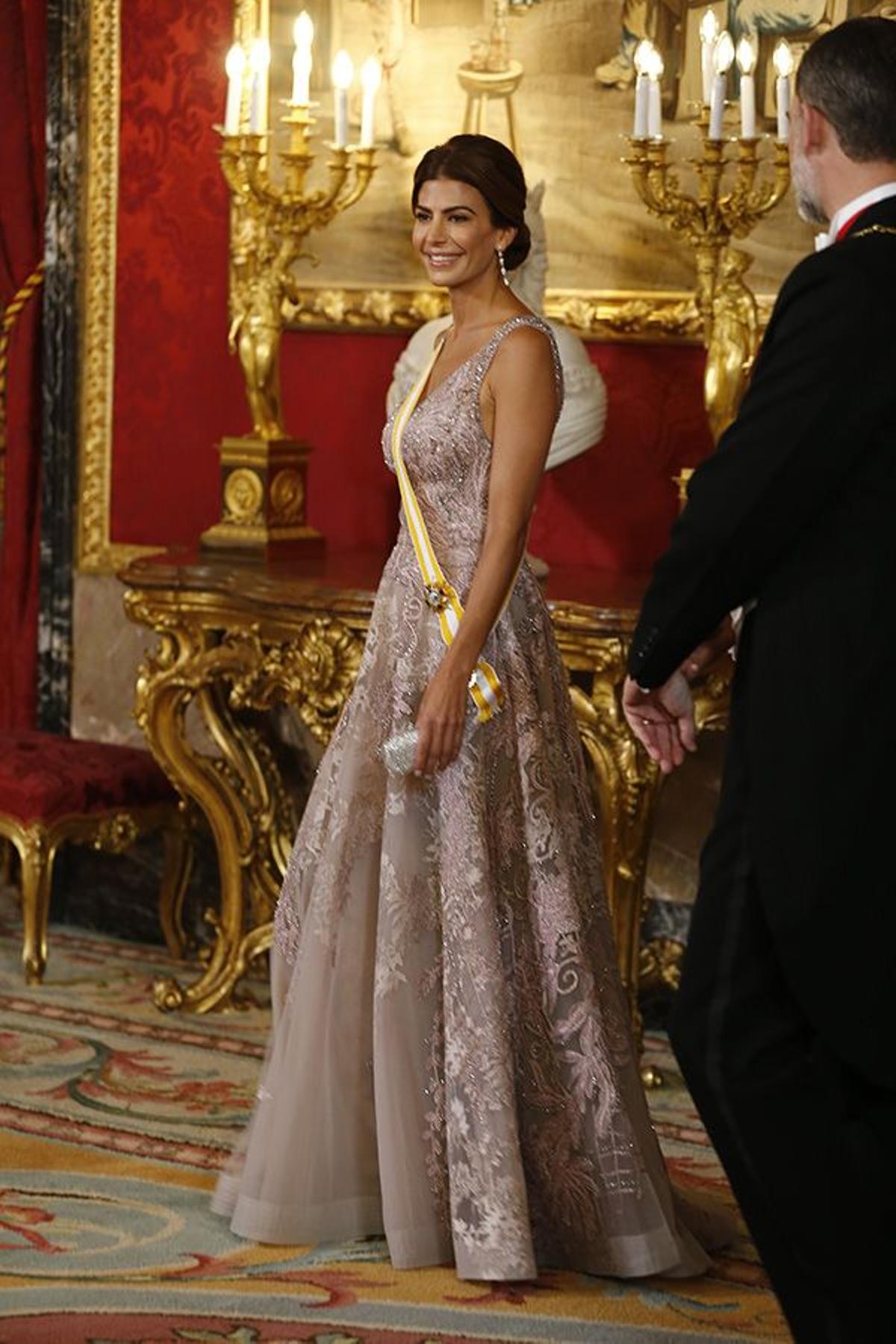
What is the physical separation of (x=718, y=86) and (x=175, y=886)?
2520 millimetres

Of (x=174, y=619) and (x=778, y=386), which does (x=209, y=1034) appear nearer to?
(x=174, y=619)

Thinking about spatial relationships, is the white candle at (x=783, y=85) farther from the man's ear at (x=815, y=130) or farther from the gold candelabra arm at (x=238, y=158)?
the man's ear at (x=815, y=130)

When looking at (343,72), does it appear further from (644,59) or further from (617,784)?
(617,784)

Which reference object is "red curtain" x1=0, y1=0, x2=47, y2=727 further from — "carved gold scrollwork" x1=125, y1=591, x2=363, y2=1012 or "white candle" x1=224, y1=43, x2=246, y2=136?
"white candle" x1=224, y1=43, x2=246, y2=136

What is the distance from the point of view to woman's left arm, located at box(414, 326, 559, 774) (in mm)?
3678

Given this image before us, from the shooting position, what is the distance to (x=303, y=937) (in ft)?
12.7

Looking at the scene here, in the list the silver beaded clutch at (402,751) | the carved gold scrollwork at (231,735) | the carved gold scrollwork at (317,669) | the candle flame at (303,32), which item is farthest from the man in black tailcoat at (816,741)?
the candle flame at (303,32)

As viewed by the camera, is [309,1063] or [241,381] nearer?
[309,1063]

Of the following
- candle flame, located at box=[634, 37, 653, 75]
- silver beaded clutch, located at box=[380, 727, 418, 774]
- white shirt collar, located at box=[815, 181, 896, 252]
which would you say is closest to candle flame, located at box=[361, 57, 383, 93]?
candle flame, located at box=[634, 37, 653, 75]

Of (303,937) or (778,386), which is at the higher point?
(778,386)

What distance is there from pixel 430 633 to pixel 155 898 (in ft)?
8.22

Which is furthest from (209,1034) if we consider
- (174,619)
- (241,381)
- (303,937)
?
(241,381)

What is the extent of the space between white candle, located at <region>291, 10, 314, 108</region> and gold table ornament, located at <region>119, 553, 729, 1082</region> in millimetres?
1043

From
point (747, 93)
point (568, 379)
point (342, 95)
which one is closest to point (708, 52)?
point (747, 93)
